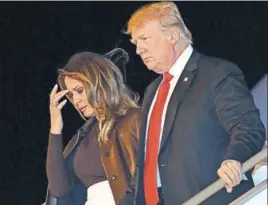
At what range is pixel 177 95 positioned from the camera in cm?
288

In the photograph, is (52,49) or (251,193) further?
(52,49)

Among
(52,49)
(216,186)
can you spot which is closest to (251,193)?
(216,186)

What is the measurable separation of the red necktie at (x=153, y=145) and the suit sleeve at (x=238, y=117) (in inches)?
10.6

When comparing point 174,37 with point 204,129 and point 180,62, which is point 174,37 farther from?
point 204,129

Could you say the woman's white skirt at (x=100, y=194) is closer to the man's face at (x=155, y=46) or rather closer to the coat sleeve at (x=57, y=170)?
the coat sleeve at (x=57, y=170)

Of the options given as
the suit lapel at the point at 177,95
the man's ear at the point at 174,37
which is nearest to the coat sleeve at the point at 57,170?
the suit lapel at the point at 177,95

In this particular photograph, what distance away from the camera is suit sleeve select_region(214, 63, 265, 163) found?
2.66 metres

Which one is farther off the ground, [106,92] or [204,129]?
[106,92]

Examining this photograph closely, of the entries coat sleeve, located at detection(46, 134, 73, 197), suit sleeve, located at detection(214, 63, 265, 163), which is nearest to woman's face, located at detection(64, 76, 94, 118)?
coat sleeve, located at detection(46, 134, 73, 197)

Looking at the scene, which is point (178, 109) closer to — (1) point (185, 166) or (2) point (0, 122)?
(1) point (185, 166)

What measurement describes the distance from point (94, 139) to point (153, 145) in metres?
0.33

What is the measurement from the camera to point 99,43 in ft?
10.6

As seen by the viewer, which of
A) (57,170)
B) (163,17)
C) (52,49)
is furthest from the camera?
(52,49)

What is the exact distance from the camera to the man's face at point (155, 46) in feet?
9.73
